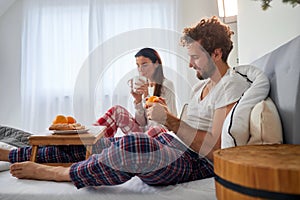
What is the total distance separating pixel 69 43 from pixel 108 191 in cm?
253

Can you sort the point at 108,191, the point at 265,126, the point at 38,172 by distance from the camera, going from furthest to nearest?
the point at 38,172
the point at 108,191
the point at 265,126

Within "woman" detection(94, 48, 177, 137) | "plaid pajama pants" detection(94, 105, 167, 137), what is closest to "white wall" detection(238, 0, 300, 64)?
"woman" detection(94, 48, 177, 137)

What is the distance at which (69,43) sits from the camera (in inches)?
122

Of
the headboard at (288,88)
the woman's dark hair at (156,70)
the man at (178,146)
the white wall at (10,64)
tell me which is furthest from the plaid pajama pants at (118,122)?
the white wall at (10,64)

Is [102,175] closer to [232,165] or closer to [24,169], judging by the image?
[24,169]

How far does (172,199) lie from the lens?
810mm

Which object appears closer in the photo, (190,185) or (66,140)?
(190,185)

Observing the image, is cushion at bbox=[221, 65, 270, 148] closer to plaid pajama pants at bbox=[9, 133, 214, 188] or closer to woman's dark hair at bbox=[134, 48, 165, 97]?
plaid pajama pants at bbox=[9, 133, 214, 188]

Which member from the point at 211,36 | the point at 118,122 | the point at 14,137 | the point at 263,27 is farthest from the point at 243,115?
the point at 14,137

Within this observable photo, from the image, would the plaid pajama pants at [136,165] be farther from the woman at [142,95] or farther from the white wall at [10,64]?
the white wall at [10,64]

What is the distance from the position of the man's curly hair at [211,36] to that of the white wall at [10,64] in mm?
2688

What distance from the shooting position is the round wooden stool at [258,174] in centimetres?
40

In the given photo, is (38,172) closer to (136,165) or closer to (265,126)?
(136,165)

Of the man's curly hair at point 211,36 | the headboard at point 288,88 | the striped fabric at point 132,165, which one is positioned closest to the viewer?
the headboard at point 288,88
